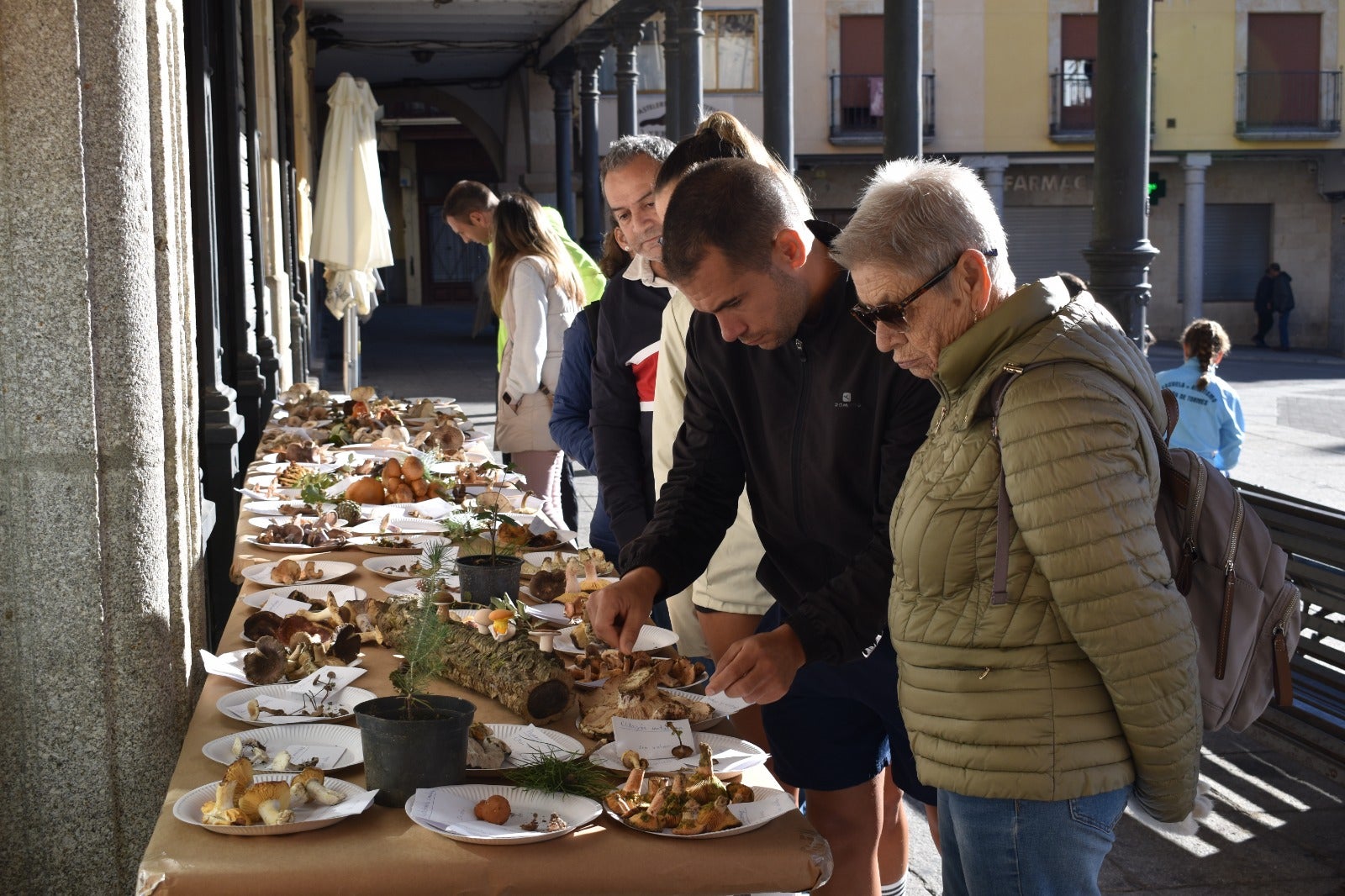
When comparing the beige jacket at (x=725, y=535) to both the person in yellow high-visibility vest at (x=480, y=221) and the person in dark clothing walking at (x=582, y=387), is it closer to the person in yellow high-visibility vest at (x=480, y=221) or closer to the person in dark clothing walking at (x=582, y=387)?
the person in dark clothing walking at (x=582, y=387)

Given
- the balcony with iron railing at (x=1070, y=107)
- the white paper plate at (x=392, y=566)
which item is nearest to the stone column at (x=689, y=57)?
the white paper plate at (x=392, y=566)

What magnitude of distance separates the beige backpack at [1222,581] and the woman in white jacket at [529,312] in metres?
3.72

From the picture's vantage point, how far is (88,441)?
2334 mm

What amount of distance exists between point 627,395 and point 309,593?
3.03ft

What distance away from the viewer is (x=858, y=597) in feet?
7.57

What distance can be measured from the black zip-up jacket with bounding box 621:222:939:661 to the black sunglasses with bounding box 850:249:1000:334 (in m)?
0.34

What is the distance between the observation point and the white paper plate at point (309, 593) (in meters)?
3.10

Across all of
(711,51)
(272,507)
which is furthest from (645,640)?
(711,51)

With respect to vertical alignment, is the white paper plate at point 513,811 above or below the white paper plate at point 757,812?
above

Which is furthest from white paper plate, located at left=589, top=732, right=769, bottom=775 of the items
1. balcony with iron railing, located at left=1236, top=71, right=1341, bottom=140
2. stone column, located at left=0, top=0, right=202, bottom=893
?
balcony with iron railing, located at left=1236, top=71, right=1341, bottom=140

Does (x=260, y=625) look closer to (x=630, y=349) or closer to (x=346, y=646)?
(x=346, y=646)

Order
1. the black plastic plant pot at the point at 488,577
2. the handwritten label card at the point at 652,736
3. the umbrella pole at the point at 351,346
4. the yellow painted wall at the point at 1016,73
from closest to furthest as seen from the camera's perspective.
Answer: the handwritten label card at the point at 652,736 → the black plastic plant pot at the point at 488,577 → the umbrella pole at the point at 351,346 → the yellow painted wall at the point at 1016,73

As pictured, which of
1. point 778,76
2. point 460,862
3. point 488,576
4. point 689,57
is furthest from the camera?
point 689,57

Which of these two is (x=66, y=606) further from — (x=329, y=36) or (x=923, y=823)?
(x=329, y=36)
